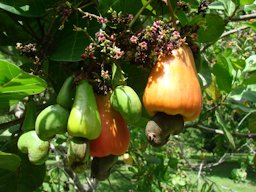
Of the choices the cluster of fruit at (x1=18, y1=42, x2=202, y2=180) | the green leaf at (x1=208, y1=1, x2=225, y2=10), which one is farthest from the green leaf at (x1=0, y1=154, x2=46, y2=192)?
the green leaf at (x1=208, y1=1, x2=225, y2=10)

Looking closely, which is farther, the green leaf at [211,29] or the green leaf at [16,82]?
the green leaf at [211,29]

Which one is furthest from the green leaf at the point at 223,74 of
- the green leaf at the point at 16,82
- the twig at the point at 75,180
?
the twig at the point at 75,180

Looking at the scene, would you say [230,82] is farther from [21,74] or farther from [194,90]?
[21,74]

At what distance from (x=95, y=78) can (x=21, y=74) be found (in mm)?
151

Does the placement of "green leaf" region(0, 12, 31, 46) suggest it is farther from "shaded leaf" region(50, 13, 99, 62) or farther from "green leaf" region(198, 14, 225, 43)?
"green leaf" region(198, 14, 225, 43)

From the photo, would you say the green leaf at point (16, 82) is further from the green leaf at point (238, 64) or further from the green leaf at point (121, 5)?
the green leaf at point (238, 64)

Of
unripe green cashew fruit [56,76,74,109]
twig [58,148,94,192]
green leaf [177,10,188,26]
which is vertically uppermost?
green leaf [177,10,188,26]

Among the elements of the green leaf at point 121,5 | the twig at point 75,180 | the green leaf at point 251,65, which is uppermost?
the green leaf at point 121,5

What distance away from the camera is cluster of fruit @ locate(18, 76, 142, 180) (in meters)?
0.79

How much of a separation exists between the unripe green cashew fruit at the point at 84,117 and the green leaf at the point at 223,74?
2.22ft

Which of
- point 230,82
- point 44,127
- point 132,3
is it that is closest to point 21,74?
point 44,127

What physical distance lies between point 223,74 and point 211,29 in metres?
0.35

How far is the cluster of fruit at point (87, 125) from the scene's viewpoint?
0.79 metres

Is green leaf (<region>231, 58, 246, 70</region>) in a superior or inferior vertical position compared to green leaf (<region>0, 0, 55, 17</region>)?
inferior
